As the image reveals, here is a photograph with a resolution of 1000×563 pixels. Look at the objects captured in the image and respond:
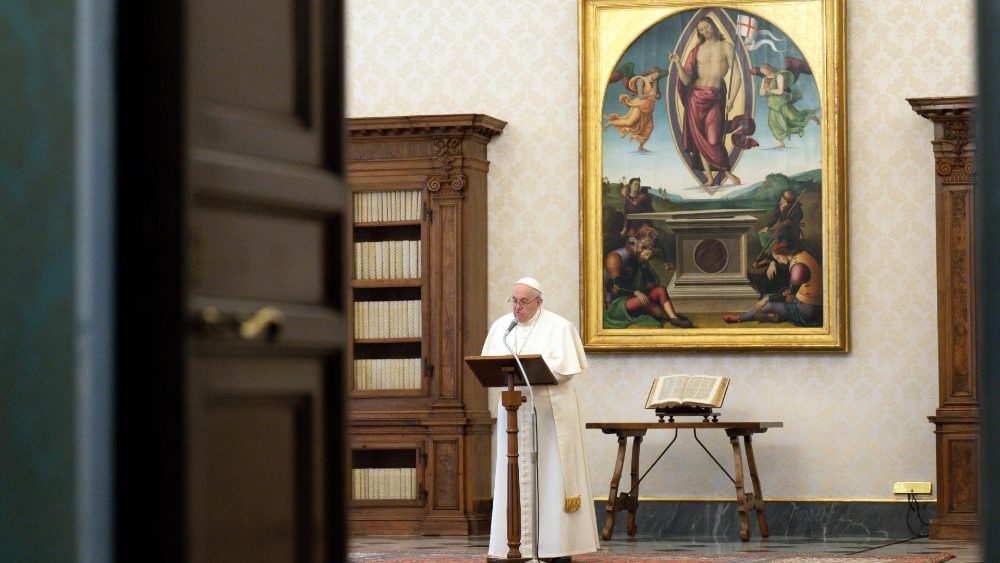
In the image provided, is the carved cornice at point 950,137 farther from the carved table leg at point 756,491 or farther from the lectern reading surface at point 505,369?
the lectern reading surface at point 505,369

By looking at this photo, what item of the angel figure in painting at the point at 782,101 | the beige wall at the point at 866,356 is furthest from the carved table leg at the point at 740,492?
the angel figure in painting at the point at 782,101

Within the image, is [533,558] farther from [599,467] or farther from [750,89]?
[750,89]

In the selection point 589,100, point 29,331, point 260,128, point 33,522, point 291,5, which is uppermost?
point 589,100

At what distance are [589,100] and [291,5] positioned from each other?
8799 millimetres

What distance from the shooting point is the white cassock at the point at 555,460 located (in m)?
9.25

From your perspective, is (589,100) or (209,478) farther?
(589,100)

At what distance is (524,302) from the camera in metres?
9.45

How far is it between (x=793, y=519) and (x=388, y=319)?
3.34 metres

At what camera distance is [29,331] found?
2.74 metres

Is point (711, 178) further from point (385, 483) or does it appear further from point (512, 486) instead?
point (512, 486)

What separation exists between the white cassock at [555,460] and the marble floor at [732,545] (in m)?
0.91

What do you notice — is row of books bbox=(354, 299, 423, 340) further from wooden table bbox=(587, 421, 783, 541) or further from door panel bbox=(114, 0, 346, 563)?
door panel bbox=(114, 0, 346, 563)

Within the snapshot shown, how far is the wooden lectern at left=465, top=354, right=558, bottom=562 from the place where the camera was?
331 inches

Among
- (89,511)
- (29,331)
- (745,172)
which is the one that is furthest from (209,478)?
(745,172)
